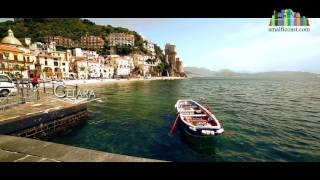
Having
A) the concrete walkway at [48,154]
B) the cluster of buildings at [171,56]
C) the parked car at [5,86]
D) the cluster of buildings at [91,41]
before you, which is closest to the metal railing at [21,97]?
the parked car at [5,86]

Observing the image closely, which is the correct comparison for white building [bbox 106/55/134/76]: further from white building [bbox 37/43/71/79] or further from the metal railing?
the metal railing

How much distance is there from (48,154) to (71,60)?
79974 mm

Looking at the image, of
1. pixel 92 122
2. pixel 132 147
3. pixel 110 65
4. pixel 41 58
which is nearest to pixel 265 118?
pixel 132 147

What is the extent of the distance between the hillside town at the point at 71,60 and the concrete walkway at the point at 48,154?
5466 cm

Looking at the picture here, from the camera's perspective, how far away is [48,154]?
14.0 ft

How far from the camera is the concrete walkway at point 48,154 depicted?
13.1 ft

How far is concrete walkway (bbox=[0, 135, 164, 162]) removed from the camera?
4.00 m

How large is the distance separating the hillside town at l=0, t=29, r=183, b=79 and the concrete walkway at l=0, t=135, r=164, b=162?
179 ft

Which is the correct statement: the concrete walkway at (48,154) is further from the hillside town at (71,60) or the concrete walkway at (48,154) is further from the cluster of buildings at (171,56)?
the cluster of buildings at (171,56)

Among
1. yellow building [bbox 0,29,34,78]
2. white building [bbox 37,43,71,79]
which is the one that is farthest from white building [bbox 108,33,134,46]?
yellow building [bbox 0,29,34,78]
